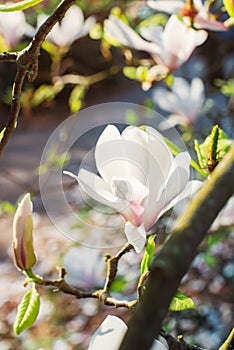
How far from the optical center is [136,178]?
16.5 inches

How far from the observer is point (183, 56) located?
2.50 feet

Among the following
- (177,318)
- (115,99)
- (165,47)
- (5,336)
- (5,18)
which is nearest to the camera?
(165,47)

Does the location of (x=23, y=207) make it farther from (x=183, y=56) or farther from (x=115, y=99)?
(x=115, y=99)

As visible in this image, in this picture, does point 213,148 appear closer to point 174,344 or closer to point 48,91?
point 174,344

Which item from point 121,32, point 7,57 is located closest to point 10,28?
point 121,32

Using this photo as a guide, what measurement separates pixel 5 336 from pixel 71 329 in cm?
Result: 17

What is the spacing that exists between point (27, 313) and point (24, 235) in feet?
0.20

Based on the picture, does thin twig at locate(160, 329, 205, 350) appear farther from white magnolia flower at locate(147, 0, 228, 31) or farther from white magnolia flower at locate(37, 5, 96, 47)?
white magnolia flower at locate(37, 5, 96, 47)

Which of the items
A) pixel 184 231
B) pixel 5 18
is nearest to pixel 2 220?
pixel 5 18

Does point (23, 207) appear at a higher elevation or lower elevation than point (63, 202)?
higher

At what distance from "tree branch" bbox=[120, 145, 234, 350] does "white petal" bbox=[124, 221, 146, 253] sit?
0.64 feet

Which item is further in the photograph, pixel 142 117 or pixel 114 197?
pixel 142 117

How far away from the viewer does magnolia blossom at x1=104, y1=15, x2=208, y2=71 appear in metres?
0.70

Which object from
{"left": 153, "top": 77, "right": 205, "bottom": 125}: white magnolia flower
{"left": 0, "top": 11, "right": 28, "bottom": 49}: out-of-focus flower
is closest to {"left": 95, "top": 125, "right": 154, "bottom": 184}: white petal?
{"left": 0, "top": 11, "right": 28, "bottom": 49}: out-of-focus flower
